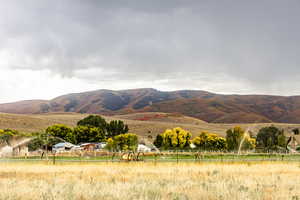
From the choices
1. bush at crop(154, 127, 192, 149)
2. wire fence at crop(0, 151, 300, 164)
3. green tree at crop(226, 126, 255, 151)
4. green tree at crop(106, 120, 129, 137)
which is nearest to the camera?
wire fence at crop(0, 151, 300, 164)

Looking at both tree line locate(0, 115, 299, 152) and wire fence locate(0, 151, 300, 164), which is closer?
wire fence locate(0, 151, 300, 164)

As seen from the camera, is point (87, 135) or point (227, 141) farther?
point (87, 135)

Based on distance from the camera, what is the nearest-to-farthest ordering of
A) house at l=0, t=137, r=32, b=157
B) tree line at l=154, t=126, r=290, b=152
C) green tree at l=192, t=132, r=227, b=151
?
house at l=0, t=137, r=32, b=157, tree line at l=154, t=126, r=290, b=152, green tree at l=192, t=132, r=227, b=151

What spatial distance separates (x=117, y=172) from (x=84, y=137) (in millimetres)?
83727

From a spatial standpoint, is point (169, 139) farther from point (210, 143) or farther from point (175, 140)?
point (210, 143)

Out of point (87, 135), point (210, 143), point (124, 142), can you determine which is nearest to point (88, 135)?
point (87, 135)

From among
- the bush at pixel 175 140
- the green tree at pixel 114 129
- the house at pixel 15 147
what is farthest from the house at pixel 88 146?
the green tree at pixel 114 129

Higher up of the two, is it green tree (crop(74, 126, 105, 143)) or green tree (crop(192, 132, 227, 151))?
green tree (crop(74, 126, 105, 143))

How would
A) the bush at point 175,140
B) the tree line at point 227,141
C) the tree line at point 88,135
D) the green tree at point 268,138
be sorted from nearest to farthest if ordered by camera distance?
the tree line at point 88,135 → the tree line at point 227,141 → the bush at point 175,140 → the green tree at point 268,138

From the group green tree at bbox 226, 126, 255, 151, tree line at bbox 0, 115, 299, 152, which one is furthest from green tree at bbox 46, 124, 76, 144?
green tree at bbox 226, 126, 255, 151

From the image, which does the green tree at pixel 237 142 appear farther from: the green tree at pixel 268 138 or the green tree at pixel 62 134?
the green tree at pixel 62 134

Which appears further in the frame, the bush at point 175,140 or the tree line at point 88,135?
the bush at point 175,140

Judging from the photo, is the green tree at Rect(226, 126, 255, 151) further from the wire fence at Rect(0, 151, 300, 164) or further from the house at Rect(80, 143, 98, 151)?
the house at Rect(80, 143, 98, 151)

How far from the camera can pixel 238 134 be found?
95.6 m
